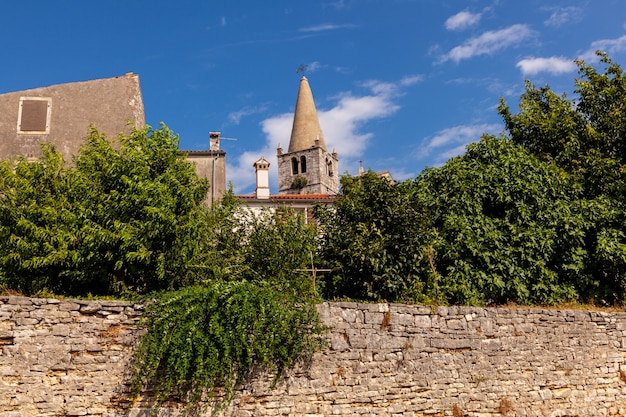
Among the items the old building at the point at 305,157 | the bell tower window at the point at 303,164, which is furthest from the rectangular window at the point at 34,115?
the bell tower window at the point at 303,164

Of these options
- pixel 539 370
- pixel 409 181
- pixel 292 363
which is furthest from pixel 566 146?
pixel 292 363

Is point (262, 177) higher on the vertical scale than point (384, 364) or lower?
higher

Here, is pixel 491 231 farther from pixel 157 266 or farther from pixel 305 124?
pixel 305 124

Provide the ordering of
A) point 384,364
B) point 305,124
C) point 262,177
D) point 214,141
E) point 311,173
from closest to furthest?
point 384,364, point 214,141, point 262,177, point 305,124, point 311,173

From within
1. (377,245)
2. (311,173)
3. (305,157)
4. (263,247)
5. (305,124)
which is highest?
(305,124)

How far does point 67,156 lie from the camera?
60.7 ft

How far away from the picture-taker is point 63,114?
1869 centimetres

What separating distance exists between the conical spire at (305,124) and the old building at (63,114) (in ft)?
187

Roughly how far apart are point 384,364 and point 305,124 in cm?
6803

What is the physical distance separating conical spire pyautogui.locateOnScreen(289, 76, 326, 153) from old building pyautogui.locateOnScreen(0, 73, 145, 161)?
57015 millimetres

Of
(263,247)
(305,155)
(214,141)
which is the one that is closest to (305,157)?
(305,155)

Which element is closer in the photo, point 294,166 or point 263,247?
point 263,247

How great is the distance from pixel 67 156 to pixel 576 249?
15.3 metres

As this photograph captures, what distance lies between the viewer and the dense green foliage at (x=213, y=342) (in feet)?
29.9
